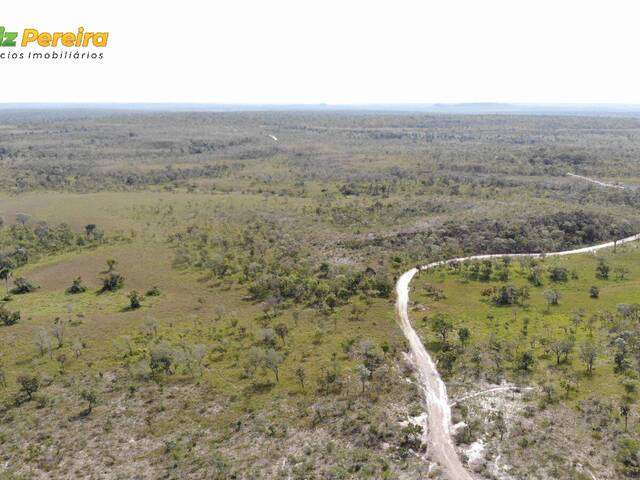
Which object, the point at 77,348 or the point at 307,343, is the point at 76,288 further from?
the point at 307,343

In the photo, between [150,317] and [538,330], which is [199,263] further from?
[538,330]

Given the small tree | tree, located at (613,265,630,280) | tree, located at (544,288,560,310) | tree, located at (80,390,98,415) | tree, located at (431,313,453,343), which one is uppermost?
the small tree

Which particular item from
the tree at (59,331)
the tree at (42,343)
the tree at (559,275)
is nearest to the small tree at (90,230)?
the tree at (59,331)

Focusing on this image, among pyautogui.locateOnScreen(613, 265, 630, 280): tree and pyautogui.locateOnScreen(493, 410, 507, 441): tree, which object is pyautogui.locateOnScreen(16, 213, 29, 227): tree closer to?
pyautogui.locateOnScreen(493, 410, 507, 441): tree

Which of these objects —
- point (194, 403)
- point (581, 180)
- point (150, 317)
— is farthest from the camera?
point (581, 180)

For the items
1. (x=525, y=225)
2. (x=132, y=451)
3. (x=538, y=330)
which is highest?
(x=525, y=225)

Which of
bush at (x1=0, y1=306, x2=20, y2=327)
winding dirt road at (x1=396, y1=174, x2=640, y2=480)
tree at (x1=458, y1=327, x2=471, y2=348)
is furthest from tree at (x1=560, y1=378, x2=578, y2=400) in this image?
bush at (x1=0, y1=306, x2=20, y2=327)

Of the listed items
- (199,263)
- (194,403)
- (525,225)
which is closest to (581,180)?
(525,225)
